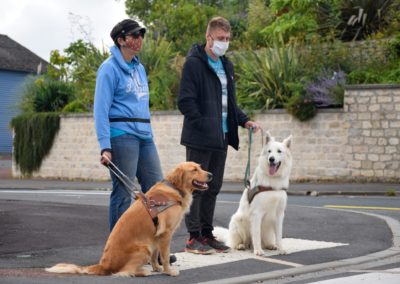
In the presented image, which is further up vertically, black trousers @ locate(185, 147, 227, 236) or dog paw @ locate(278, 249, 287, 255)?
black trousers @ locate(185, 147, 227, 236)

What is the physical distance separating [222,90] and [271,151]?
814mm

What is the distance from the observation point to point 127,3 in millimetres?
45656

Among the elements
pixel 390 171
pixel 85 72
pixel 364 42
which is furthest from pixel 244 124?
pixel 85 72

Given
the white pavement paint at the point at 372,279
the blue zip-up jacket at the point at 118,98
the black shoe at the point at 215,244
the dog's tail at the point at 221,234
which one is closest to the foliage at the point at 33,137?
the dog's tail at the point at 221,234

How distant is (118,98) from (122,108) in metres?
0.10

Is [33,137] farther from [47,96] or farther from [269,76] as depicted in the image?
[269,76]

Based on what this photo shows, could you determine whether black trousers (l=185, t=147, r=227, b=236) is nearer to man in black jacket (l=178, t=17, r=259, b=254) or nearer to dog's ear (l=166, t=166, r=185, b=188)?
man in black jacket (l=178, t=17, r=259, b=254)

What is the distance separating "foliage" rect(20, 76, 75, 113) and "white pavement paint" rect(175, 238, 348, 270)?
20.3 m

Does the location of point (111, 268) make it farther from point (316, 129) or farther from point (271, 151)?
point (316, 129)

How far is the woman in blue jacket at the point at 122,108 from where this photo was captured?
8094 mm

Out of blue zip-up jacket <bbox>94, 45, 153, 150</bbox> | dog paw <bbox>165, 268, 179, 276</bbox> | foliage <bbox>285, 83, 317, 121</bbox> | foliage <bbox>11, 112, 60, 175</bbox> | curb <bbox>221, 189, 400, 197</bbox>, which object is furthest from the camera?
foliage <bbox>11, 112, 60, 175</bbox>

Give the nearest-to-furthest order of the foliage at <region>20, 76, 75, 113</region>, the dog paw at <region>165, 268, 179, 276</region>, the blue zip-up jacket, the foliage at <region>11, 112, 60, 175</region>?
the dog paw at <region>165, 268, 179, 276</region> < the blue zip-up jacket < the foliage at <region>11, 112, 60, 175</region> < the foliage at <region>20, 76, 75, 113</region>

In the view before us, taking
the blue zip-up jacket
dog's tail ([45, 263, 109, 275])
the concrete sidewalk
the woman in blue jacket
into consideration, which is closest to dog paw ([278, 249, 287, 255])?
the woman in blue jacket

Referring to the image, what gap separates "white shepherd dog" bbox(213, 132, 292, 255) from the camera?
9.03 meters
